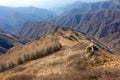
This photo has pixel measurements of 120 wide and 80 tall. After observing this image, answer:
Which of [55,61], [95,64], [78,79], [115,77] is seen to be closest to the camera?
[115,77]

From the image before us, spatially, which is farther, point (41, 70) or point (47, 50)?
point (47, 50)

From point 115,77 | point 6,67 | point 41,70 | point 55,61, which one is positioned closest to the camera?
point 115,77

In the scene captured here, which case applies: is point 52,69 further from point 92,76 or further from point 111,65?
point 92,76

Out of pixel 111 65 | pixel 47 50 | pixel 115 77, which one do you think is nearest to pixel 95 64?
pixel 111 65

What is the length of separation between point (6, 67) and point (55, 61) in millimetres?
22038

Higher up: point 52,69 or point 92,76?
point 92,76

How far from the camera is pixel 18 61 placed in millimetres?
71875

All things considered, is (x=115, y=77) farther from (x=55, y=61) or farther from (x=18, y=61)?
(x=18, y=61)

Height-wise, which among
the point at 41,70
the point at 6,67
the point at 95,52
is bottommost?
the point at 6,67

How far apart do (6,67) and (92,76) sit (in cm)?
4362

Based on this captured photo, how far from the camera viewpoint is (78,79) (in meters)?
28.6

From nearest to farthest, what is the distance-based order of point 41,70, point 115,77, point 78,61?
1. point 115,77
2. point 78,61
3. point 41,70

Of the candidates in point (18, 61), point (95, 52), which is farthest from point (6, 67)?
point (95, 52)

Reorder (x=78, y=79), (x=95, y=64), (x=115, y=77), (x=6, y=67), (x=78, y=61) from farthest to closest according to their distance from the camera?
(x=6, y=67), (x=78, y=61), (x=95, y=64), (x=78, y=79), (x=115, y=77)
